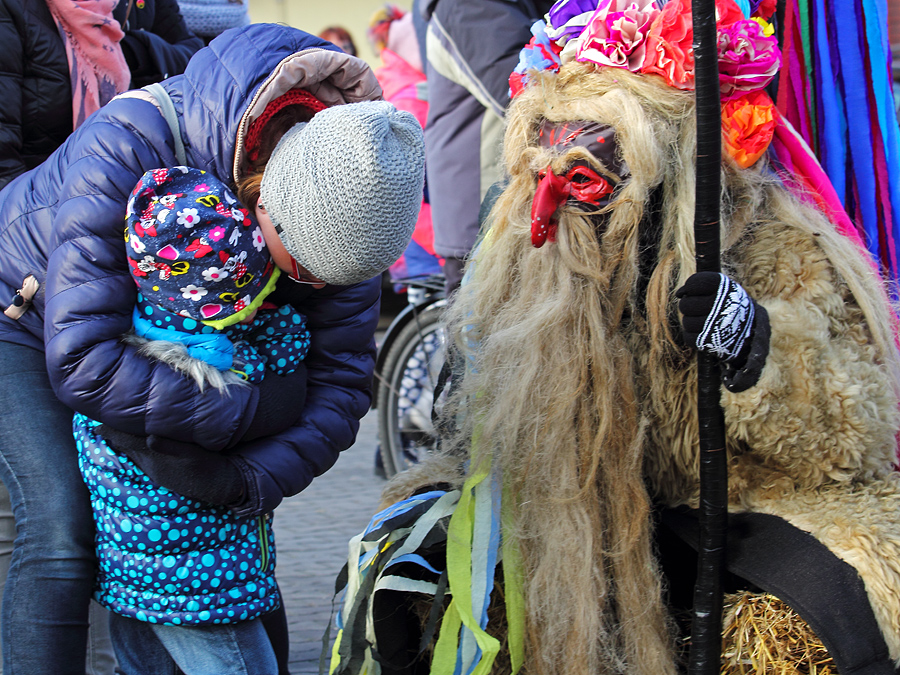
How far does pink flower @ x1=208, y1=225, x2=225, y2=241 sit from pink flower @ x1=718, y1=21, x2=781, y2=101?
2.93ft

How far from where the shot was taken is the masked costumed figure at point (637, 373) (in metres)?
1.51

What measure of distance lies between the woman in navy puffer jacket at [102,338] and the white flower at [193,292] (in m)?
0.11

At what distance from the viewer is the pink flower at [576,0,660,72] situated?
1.64 meters

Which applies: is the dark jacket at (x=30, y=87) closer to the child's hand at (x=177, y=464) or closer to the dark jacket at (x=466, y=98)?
the child's hand at (x=177, y=464)

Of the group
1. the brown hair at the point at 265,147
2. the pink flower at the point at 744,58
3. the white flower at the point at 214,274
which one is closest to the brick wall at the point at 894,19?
the pink flower at the point at 744,58

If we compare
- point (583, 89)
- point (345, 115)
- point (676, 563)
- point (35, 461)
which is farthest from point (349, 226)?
point (676, 563)

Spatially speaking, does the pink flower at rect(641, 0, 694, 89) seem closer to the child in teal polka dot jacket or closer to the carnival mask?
the carnival mask

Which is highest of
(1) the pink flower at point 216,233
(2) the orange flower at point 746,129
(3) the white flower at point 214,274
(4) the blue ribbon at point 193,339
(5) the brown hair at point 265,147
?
(2) the orange flower at point 746,129

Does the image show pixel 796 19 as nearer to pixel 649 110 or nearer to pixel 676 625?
pixel 649 110

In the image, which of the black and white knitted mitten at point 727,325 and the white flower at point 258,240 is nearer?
the black and white knitted mitten at point 727,325

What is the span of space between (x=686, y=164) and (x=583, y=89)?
240mm

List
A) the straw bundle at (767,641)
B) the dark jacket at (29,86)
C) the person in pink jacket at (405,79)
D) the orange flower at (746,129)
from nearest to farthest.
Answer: the straw bundle at (767,641) → the orange flower at (746,129) → the dark jacket at (29,86) → the person in pink jacket at (405,79)

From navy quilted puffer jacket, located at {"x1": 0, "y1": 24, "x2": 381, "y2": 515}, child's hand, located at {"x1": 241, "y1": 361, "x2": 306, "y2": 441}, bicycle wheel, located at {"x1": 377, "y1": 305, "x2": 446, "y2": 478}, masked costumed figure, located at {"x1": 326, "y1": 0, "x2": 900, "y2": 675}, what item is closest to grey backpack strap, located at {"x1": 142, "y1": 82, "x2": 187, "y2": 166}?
navy quilted puffer jacket, located at {"x1": 0, "y1": 24, "x2": 381, "y2": 515}

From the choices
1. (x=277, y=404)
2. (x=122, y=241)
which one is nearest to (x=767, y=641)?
(x=277, y=404)
